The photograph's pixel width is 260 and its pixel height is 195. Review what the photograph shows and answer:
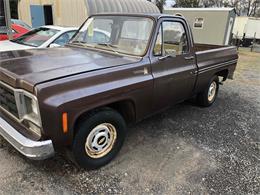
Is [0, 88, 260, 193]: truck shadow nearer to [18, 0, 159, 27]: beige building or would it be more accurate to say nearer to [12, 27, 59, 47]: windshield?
[12, 27, 59, 47]: windshield

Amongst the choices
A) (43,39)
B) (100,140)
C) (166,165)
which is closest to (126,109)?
(100,140)

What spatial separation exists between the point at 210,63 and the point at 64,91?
3.29 m

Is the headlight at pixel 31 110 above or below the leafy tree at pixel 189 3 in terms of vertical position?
below

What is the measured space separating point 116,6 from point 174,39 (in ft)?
45.0

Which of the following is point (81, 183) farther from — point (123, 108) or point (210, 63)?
point (210, 63)

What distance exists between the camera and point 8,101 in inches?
112

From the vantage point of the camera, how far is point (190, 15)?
14.6m

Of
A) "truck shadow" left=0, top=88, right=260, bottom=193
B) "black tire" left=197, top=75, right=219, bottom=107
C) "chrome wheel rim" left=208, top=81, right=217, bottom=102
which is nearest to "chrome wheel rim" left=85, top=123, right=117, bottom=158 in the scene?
"truck shadow" left=0, top=88, right=260, bottom=193

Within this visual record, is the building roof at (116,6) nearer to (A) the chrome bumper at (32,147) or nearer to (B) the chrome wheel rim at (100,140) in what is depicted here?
(B) the chrome wheel rim at (100,140)

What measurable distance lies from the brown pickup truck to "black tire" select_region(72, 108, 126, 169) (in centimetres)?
1

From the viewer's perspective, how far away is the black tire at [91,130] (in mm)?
2760

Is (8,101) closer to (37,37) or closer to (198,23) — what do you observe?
(37,37)

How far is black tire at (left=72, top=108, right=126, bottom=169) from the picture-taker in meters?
2.76

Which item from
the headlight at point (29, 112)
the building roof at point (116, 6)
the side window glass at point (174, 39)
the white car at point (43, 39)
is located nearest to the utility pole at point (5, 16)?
the white car at point (43, 39)
